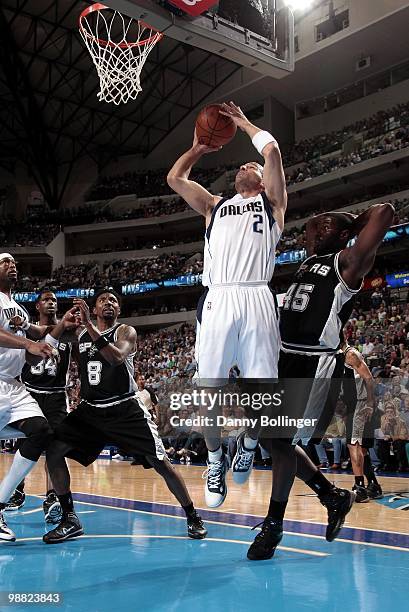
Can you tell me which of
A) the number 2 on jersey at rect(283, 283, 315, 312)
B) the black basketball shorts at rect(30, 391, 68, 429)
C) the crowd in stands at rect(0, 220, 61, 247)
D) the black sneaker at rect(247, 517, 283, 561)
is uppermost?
the crowd in stands at rect(0, 220, 61, 247)

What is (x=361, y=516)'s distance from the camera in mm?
6176

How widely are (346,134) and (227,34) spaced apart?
2298 centimetres

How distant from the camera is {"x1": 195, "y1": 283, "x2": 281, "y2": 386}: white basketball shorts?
3863 mm

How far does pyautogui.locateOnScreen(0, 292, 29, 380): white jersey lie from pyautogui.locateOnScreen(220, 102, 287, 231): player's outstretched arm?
96.4 inches

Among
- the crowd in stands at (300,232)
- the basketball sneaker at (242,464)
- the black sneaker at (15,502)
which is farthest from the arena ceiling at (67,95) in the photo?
the basketball sneaker at (242,464)

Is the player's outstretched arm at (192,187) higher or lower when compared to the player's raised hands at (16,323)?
higher

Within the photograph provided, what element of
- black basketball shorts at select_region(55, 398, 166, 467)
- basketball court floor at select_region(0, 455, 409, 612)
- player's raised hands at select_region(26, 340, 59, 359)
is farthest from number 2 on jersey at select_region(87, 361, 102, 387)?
basketball court floor at select_region(0, 455, 409, 612)

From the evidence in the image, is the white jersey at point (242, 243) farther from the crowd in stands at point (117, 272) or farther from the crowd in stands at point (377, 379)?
the crowd in stands at point (117, 272)

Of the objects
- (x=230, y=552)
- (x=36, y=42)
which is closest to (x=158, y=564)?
(x=230, y=552)

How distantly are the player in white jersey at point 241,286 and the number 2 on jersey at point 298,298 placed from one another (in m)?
0.28

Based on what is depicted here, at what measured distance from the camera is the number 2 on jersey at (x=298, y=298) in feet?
13.9

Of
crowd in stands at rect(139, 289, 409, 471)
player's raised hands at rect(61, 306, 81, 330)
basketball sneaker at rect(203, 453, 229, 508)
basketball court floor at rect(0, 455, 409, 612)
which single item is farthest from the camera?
crowd in stands at rect(139, 289, 409, 471)

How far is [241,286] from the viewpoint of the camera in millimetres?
4031

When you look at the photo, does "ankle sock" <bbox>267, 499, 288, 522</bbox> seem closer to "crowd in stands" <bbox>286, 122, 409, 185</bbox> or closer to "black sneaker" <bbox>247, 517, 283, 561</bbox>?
"black sneaker" <bbox>247, 517, 283, 561</bbox>
